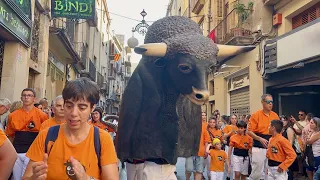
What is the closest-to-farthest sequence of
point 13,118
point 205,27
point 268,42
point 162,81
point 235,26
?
point 162,81 → point 13,118 → point 268,42 → point 235,26 → point 205,27

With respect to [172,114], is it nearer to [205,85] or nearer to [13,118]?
[205,85]

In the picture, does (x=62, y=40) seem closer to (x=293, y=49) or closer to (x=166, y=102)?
(x=293, y=49)

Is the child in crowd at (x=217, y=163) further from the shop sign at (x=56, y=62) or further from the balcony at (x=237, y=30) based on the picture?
the shop sign at (x=56, y=62)

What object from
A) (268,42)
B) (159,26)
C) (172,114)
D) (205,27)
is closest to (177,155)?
(172,114)

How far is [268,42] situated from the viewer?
41.9 ft

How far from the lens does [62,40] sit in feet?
46.0

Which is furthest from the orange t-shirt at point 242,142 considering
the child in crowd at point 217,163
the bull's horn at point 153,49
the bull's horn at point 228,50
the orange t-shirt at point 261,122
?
the bull's horn at point 153,49

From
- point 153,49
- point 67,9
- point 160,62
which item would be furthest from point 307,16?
point 153,49

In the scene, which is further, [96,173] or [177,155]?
[177,155]

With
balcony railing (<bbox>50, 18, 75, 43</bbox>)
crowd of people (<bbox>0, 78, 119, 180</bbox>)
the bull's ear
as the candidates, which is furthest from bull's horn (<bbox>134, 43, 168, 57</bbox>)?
balcony railing (<bbox>50, 18, 75, 43</bbox>)

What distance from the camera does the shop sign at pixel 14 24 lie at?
795cm

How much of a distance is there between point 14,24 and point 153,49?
A: 6226mm

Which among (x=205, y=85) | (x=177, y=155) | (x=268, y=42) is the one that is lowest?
(x=177, y=155)

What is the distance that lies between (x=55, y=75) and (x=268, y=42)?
9225 millimetres
